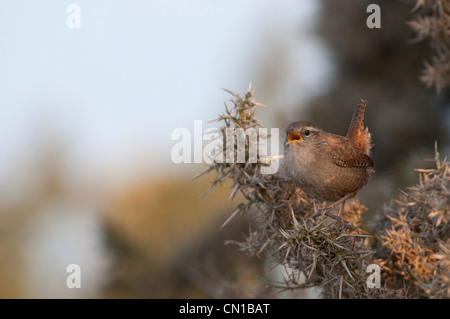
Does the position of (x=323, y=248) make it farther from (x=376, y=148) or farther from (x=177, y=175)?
(x=177, y=175)

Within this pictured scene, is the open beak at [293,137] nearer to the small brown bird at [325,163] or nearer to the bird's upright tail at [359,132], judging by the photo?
the small brown bird at [325,163]

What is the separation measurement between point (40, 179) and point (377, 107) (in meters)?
4.81

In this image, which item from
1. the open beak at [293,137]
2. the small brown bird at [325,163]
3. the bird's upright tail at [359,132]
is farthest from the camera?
the bird's upright tail at [359,132]

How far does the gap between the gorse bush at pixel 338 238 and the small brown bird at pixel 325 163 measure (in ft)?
0.70

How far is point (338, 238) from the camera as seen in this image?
187 centimetres

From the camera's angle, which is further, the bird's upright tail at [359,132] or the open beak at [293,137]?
the bird's upright tail at [359,132]

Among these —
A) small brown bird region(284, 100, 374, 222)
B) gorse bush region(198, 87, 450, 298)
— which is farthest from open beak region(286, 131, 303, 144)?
gorse bush region(198, 87, 450, 298)

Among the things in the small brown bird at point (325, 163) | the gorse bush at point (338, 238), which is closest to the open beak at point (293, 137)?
the small brown bird at point (325, 163)

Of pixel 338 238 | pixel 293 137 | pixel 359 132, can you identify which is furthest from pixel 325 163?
pixel 338 238

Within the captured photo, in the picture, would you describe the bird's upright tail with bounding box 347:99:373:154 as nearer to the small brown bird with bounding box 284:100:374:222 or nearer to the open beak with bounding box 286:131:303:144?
the small brown bird with bounding box 284:100:374:222

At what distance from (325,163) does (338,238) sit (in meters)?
0.89

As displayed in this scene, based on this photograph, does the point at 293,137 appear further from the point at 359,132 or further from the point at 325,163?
the point at 359,132

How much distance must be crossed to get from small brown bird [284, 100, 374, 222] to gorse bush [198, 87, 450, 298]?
0.70ft

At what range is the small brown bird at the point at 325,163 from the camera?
8.57 feet
